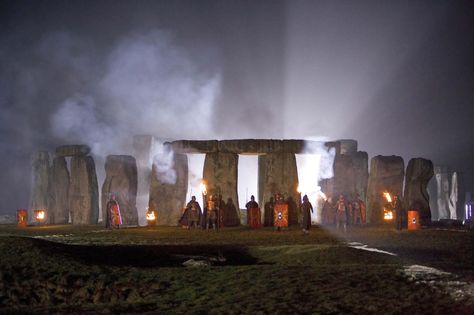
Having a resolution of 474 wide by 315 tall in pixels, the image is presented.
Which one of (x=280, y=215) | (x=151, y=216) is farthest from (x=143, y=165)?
(x=280, y=215)

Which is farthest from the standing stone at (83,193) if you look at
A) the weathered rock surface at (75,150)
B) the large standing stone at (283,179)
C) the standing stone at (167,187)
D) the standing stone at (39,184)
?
the large standing stone at (283,179)

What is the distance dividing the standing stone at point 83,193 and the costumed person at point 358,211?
13.5m

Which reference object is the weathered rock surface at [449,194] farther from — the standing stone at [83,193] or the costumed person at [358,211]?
the standing stone at [83,193]

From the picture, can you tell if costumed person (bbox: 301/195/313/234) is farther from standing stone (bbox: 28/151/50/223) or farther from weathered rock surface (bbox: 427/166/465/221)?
weathered rock surface (bbox: 427/166/465/221)

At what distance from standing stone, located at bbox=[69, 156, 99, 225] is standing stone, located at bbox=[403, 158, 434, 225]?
52.6 ft

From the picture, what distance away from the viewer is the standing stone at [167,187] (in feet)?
85.6

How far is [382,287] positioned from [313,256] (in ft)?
13.0

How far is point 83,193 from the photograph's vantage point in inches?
1084

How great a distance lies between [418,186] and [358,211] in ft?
10.9

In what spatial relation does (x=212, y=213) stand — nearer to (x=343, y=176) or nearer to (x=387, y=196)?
(x=387, y=196)

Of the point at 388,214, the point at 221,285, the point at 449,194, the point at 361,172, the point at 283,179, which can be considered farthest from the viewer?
the point at 449,194

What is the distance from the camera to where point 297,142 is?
2550cm

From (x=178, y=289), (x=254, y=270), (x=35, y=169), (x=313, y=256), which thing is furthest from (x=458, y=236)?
(x=35, y=169)

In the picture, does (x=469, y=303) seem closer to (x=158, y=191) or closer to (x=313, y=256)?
(x=313, y=256)
